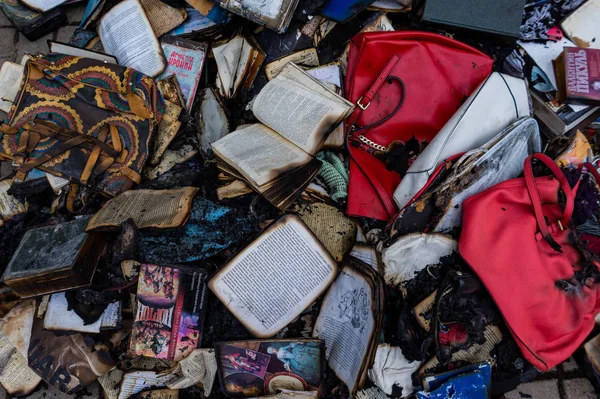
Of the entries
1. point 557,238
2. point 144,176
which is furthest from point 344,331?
point 144,176

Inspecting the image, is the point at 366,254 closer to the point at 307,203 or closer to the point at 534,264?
the point at 307,203

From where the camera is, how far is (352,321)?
197cm

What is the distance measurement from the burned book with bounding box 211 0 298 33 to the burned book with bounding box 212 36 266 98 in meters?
0.16

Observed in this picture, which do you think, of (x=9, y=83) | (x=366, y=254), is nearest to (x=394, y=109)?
(x=366, y=254)

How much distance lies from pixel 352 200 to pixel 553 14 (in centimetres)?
145

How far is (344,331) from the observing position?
2.00m

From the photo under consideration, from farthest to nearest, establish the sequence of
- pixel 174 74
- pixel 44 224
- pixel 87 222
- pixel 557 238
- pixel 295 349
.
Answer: pixel 174 74
pixel 44 224
pixel 87 222
pixel 295 349
pixel 557 238

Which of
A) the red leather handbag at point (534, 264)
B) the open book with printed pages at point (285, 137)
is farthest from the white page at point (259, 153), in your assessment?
the red leather handbag at point (534, 264)

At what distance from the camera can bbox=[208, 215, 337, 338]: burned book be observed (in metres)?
1.96

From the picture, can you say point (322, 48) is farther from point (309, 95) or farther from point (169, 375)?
point (169, 375)

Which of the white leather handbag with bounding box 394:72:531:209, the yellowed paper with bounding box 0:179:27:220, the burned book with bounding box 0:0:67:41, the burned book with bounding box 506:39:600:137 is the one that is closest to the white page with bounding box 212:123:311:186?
the white leather handbag with bounding box 394:72:531:209

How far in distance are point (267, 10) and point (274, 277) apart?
126 centimetres

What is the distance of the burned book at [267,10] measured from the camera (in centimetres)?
222

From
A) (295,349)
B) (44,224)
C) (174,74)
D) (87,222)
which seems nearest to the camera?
(295,349)
